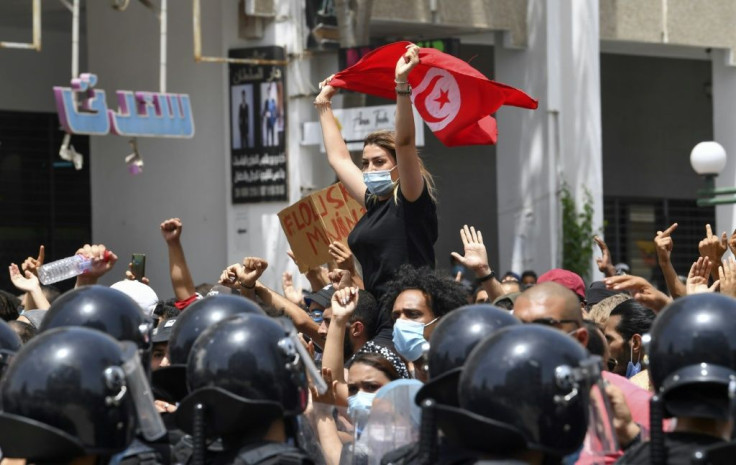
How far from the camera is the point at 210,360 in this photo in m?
4.06

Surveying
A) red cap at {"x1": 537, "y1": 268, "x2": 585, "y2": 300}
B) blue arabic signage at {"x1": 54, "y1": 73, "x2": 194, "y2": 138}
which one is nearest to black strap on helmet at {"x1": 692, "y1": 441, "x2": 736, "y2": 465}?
red cap at {"x1": 537, "y1": 268, "x2": 585, "y2": 300}

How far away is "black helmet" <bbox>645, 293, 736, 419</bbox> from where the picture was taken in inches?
150

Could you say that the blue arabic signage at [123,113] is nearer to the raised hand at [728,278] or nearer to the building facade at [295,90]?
the building facade at [295,90]

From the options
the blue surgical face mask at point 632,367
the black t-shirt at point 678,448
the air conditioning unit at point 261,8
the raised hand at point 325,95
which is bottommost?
the blue surgical face mask at point 632,367

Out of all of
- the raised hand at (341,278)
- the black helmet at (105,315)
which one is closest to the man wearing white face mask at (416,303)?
the raised hand at (341,278)

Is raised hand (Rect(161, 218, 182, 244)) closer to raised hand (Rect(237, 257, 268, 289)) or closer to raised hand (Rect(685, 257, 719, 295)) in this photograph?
raised hand (Rect(237, 257, 268, 289))

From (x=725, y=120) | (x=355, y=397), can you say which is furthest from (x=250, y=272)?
(x=725, y=120)

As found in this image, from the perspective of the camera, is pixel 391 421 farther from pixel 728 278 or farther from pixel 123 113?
pixel 123 113

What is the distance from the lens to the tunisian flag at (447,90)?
24.8ft

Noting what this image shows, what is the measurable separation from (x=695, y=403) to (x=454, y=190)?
1963cm

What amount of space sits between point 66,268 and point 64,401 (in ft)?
12.7

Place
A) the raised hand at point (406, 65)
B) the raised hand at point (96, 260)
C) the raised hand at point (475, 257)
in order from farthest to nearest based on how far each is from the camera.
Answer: the raised hand at point (475, 257) < the raised hand at point (96, 260) < the raised hand at point (406, 65)

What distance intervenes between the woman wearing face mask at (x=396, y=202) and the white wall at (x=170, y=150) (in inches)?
447

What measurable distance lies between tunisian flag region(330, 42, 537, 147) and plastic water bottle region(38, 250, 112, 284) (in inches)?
63.7
